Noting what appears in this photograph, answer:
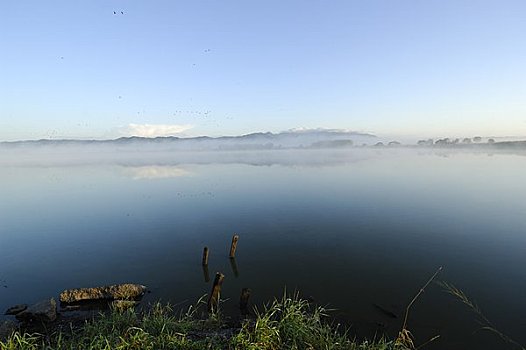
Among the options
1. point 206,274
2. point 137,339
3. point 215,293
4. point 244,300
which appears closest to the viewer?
point 137,339

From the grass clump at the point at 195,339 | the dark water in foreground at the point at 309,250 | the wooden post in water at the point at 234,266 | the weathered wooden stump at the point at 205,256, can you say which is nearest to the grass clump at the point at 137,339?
the grass clump at the point at 195,339

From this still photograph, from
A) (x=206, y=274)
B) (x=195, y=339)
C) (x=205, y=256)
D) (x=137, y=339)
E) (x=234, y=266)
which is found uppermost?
(x=137, y=339)

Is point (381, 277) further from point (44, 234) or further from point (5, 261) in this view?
point (44, 234)

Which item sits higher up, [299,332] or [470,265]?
[299,332]

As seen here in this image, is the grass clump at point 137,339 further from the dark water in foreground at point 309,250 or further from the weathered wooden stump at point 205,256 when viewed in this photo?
the weathered wooden stump at point 205,256

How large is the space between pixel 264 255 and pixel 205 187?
35.1 metres

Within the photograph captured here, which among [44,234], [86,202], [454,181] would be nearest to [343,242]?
[44,234]

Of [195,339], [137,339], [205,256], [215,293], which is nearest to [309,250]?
[205,256]

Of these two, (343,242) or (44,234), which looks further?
(44,234)

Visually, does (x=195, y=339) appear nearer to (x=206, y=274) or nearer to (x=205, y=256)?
(x=206, y=274)

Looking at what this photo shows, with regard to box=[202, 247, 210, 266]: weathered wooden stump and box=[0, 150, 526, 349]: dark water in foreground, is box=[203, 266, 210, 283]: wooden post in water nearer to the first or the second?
box=[202, 247, 210, 266]: weathered wooden stump

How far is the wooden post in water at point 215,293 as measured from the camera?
14.3 metres

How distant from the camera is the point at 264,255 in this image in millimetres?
22078

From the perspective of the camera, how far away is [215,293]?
47.9 ft
